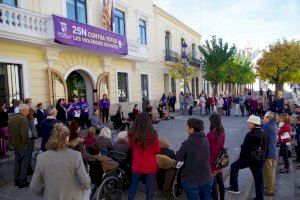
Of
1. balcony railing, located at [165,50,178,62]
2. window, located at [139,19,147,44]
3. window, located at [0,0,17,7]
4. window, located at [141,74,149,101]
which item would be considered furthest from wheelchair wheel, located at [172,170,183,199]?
balcony railing, located at [165,50,178,62]

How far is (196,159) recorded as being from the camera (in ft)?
13.1

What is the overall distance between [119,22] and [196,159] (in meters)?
15.6

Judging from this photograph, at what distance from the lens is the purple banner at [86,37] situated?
40.0ft

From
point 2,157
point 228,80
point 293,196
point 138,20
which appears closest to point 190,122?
point 293,196

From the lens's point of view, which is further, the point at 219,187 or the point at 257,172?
the point at 257,172

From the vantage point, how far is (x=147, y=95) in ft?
72.2

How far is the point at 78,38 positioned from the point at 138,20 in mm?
7964

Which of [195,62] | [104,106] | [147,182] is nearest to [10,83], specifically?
[104,106]

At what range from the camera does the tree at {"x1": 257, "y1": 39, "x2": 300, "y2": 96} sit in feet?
85.8

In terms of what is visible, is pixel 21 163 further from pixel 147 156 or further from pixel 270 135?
pixel 270 135

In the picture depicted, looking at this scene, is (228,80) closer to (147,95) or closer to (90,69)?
(147,95)

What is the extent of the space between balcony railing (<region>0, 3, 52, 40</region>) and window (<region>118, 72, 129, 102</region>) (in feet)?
22.9

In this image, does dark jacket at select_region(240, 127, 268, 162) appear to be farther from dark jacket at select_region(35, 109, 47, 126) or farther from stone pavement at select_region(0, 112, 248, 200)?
dark jacket at select_region(35, 109, 47, 126)

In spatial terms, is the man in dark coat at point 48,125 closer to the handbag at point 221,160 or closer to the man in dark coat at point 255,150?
the handbag at point 221,160
